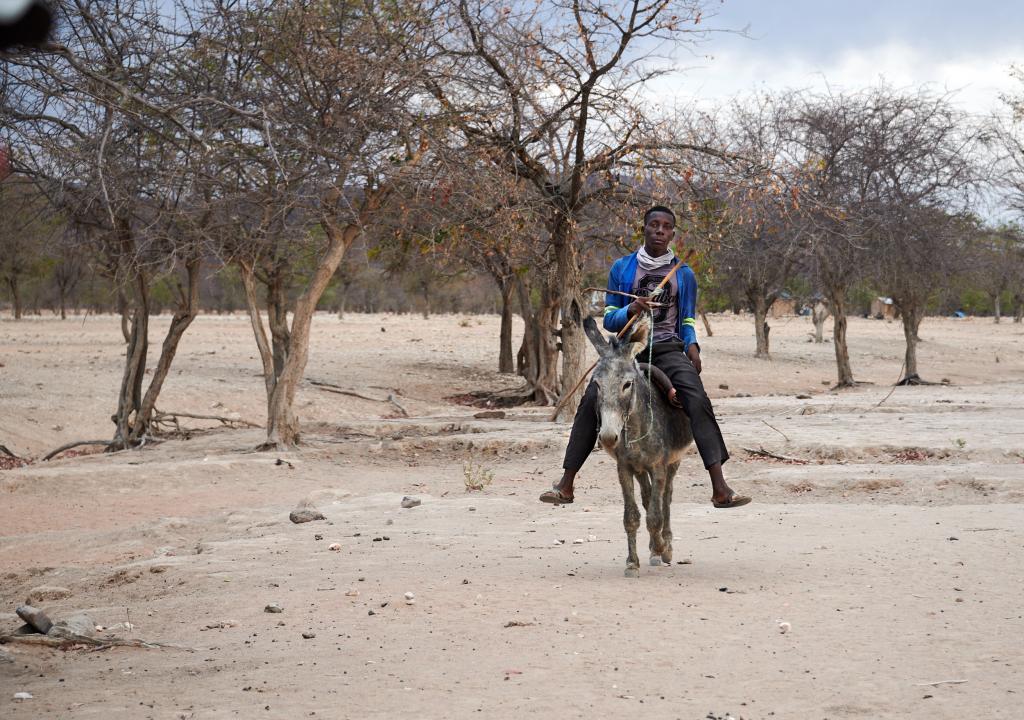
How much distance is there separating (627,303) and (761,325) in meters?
32.0

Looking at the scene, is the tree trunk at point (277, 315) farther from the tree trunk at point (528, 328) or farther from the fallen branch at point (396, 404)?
the tree trunk at point (528, 328)

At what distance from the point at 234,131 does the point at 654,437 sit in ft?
31.1

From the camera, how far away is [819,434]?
16391 mm

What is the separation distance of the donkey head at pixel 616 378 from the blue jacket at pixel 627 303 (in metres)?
0.43

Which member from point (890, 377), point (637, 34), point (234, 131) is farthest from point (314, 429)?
point (890, 377)

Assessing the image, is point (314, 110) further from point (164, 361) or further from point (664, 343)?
point (664, 343)

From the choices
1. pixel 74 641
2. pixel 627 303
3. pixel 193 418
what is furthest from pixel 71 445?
pixel 627 303

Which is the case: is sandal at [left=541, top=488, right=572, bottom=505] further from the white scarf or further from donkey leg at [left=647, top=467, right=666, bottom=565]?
the white scarf

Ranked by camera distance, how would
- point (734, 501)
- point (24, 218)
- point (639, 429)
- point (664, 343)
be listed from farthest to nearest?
point (24, 218) → point (664, 343) → point (734, 501) → point (639, 429)

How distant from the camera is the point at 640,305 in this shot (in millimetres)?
7617

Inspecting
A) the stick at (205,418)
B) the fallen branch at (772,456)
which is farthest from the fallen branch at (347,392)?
the fallen branch at (772,456)

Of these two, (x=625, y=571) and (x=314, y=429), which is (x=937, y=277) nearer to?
(x=314, y=429)

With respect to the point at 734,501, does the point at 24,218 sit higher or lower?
higher

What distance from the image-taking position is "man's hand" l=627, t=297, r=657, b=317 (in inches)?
297
